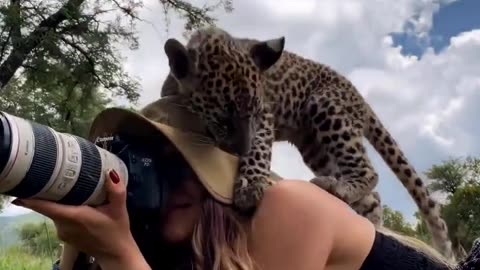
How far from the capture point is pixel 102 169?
1.38 metres

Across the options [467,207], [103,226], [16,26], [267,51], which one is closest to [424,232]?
[267,51]

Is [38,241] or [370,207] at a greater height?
[370,207]

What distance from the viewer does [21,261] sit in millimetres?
3793

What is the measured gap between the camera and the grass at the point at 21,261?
359 cm

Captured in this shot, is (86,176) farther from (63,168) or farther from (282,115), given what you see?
(282,115)

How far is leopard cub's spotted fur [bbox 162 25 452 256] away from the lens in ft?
5.91

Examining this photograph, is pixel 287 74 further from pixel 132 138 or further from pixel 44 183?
pixel 44 183

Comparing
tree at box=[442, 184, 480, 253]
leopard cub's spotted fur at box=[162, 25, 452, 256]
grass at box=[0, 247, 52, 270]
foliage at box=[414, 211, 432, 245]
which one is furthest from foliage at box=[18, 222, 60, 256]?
tree at box=[442, 184, 480, 253]

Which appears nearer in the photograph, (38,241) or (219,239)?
(219,239)

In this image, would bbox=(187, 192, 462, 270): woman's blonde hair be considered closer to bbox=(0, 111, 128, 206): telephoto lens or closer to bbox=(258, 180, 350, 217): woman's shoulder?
bbox=(258, 180, 350, 217): woman's shoulder

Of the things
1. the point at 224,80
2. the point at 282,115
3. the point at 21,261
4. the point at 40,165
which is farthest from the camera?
the point at 21,261

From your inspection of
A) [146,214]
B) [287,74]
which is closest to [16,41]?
[287,74]

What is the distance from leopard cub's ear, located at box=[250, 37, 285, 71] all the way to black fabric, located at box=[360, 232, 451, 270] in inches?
18.4

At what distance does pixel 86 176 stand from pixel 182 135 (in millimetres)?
275
